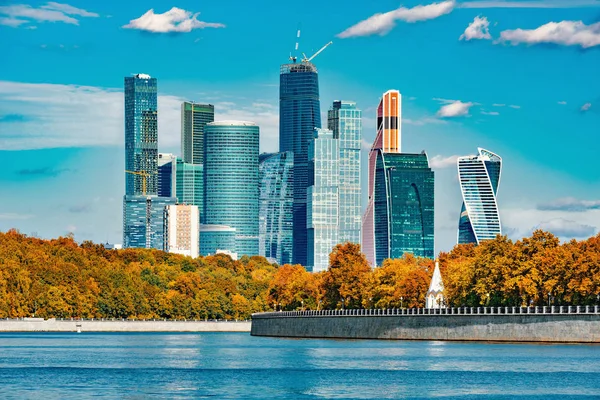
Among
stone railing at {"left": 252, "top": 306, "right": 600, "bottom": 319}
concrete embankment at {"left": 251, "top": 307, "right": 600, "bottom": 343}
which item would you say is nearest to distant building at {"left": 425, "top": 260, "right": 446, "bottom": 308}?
stone railing at {"left": 252, "top": 306, "right": 600, "bottom": 319}

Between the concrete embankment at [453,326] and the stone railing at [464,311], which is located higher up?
the stone railing at [464,311]

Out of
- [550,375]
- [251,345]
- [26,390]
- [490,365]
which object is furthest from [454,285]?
[26,390]

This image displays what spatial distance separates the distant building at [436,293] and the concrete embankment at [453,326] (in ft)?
26.1

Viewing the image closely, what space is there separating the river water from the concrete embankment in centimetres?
136

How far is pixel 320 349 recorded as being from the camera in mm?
148375

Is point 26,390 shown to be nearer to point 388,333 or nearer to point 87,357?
point 87,357

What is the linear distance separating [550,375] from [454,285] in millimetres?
64683

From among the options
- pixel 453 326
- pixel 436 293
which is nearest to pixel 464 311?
pixel 453 326

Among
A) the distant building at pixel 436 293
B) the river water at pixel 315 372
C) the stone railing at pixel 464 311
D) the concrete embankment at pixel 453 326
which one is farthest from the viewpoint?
the distant building at pixel 436 293

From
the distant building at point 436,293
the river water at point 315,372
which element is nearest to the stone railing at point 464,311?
the river water at point 315,372

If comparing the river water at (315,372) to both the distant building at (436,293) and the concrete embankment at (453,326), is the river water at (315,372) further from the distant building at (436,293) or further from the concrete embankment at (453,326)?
the distant building at (436,293)

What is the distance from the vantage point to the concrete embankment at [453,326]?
13762 cm

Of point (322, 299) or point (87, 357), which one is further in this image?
point (322, 299)

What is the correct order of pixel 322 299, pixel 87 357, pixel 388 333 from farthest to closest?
pixel 322 299 → pixel 388 333 → pixel 87 357
